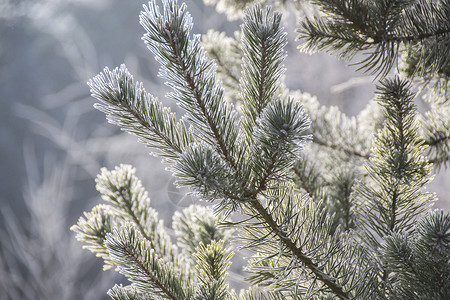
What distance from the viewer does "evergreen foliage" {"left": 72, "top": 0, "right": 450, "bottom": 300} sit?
0.31 m

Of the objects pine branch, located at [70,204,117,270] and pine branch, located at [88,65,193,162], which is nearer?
pine branch, located at [88,65,193,162]

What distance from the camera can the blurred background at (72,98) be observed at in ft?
8.61

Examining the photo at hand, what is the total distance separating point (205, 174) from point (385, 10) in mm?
364

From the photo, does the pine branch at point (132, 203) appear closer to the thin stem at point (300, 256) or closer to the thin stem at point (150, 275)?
the thin stem at point (150, 275)

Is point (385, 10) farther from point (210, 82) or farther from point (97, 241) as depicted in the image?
point (97, 241)

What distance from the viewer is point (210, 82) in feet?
1.05

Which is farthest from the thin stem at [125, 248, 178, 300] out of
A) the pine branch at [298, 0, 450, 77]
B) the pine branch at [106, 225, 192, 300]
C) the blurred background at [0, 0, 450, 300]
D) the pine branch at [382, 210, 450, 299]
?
the blurred background at [0, 0, 450, 300]

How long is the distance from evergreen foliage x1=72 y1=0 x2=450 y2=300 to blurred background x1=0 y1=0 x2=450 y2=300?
2035 mm

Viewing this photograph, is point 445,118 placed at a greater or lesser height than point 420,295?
greater

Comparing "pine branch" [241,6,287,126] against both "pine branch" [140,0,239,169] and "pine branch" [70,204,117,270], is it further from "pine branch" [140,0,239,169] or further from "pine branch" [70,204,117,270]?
"pine branch" [70,204,117,270]

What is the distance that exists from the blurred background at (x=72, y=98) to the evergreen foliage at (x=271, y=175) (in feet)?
6.68

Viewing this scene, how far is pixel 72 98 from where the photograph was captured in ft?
10.1

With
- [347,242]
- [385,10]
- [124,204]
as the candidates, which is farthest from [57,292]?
[385,10]

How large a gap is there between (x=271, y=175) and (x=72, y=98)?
3149 millimetres
